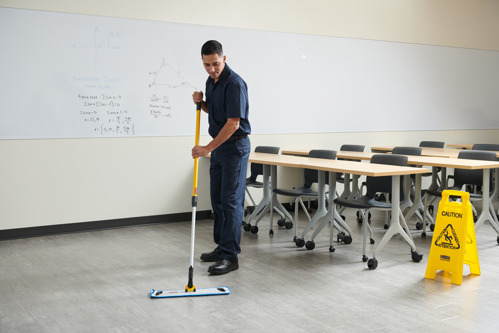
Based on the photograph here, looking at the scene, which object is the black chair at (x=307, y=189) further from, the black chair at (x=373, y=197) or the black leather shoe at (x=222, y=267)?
the black leather shoe at (x=222, y=267)

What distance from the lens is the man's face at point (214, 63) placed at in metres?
3.74

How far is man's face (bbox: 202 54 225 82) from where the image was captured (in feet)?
12.3

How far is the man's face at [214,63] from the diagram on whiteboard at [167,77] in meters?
2.22

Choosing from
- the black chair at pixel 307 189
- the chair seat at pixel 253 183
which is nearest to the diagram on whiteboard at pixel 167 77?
the chair seat at pixel 253 183

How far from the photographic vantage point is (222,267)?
3949 millimetres

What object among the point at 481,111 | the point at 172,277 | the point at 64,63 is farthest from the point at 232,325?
the point at 481,111

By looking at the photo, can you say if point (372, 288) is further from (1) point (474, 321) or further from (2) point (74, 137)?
(2) point (74, 137)

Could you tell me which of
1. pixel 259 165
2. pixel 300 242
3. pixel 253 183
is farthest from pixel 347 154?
pixel 300 242

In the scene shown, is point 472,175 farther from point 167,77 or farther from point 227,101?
point 167,77

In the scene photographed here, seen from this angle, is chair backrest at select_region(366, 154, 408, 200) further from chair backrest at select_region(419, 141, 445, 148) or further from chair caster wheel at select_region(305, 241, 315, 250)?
chair backrest at select_region(419, 141, 445, 148)

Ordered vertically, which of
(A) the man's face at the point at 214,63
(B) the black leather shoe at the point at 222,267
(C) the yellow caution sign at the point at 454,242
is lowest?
(B) the black leather shoe at the point at 222,267

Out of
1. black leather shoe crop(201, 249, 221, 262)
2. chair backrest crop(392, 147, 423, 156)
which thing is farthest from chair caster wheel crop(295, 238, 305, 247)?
chair backrest crop(392, 147, 423, 156)

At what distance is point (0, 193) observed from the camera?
17.0 feet

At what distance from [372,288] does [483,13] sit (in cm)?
661
